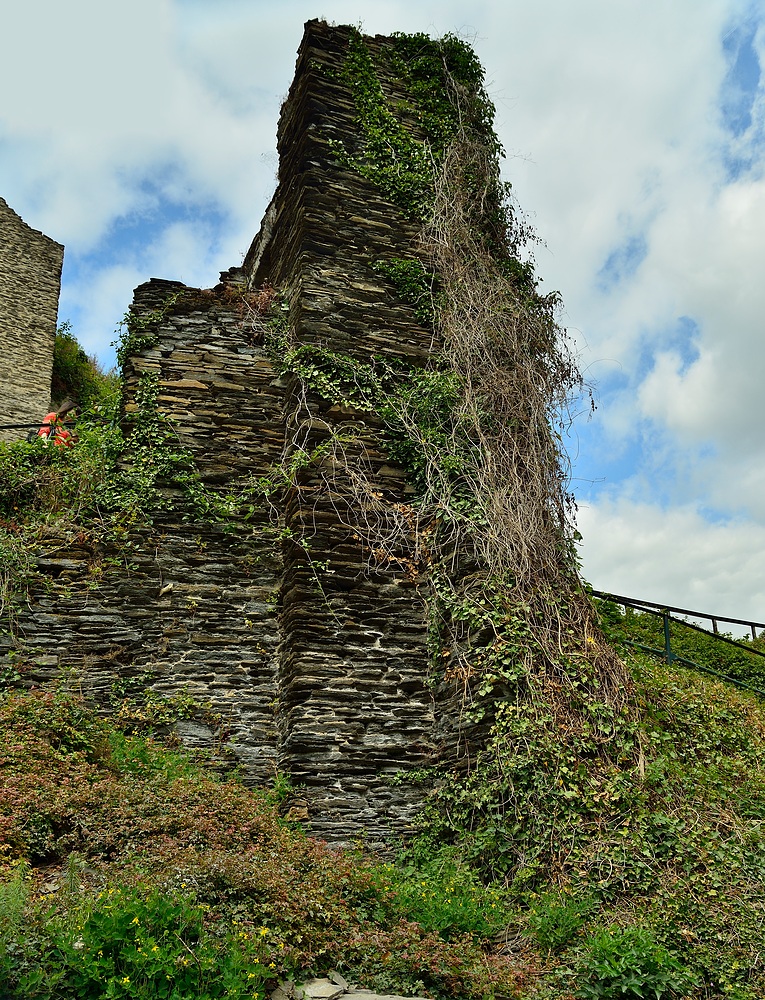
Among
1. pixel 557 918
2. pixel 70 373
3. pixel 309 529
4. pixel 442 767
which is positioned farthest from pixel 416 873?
pixel 70 373

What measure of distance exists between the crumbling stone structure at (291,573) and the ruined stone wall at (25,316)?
14.1 metres

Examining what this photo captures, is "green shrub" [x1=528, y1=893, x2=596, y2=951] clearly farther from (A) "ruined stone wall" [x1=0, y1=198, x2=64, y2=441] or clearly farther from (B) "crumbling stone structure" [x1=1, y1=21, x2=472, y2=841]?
(A) "ruined stone wall" [x1=0, y1=198, x2=64, y2=441]

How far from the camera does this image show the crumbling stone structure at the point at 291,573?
22.0ft

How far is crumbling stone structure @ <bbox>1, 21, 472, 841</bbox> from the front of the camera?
22.0 ft

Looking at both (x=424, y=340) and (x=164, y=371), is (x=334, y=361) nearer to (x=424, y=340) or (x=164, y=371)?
(x=424, y=340)

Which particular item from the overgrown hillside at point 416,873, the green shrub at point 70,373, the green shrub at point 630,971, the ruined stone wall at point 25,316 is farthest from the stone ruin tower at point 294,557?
the green shrub at point 70,373

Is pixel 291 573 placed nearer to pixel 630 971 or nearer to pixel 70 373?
pixel 630 971

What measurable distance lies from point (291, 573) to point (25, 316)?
17816 millimetres

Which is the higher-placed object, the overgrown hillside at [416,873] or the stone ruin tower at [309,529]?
the stone ruin tower at [309,529]

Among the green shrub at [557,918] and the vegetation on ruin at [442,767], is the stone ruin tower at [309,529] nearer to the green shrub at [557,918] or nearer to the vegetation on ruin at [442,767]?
the vegetation on ruin at [442,767]

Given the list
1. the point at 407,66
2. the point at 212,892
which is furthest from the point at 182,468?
the point at 407,66

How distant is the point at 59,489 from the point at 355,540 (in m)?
2.81

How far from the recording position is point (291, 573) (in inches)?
283

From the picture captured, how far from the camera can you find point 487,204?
943 cm
